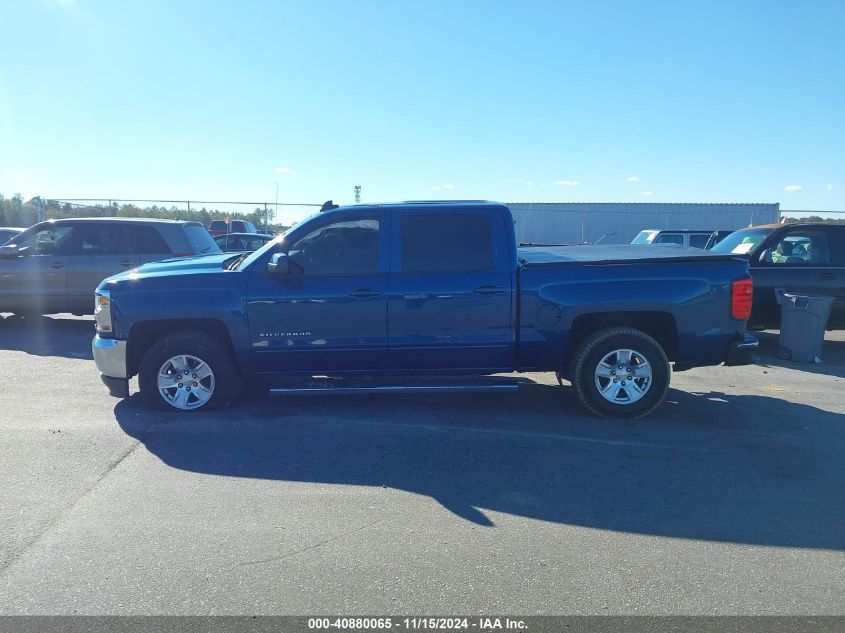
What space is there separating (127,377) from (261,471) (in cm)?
222

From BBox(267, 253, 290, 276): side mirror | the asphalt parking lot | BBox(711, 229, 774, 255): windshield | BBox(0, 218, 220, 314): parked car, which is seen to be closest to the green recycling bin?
BBox(711, 229, 774, 255): windshield

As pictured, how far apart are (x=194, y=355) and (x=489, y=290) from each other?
285 cm

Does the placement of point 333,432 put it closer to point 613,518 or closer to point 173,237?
point 613,518

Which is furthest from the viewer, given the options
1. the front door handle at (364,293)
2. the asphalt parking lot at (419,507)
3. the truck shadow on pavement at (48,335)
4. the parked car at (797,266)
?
the parked car at (797,266)

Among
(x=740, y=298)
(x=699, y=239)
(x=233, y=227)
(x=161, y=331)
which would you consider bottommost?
(x=161, y=331)

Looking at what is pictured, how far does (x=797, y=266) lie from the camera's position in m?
9.71

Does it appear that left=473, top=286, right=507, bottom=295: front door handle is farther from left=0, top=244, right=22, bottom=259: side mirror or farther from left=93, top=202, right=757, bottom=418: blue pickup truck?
left=0, top=244, right=22, bottom=259: side mirror

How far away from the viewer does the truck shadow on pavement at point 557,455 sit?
4195mm

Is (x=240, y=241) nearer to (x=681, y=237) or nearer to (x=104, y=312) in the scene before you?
(x=681, y=237)

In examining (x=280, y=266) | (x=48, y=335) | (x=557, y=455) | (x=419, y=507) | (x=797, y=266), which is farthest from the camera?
(x=48, y=335)

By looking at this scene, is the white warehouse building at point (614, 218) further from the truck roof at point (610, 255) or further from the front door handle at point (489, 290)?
the front door handle at point (489, 290)

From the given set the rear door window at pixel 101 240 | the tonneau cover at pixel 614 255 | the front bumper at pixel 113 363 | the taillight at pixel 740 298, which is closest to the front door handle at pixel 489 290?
the tonneau cover at pixel 614 255

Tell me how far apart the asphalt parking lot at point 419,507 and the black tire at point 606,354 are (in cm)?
17

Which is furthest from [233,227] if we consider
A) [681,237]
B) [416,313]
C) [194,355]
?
[416,313]
